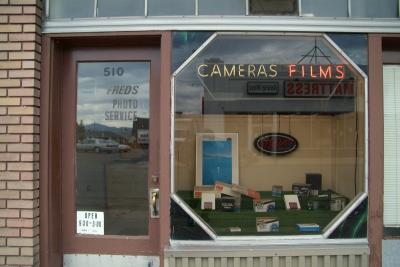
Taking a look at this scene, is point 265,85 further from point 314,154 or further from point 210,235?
point 210,235

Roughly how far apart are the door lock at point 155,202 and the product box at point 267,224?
3.06 feet

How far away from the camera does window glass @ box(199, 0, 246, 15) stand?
3.81 m

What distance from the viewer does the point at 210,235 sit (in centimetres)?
383

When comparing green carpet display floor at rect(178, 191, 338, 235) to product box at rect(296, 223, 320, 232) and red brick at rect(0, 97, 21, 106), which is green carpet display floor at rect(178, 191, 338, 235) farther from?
red brick at rect(0, 97, 21, 106)

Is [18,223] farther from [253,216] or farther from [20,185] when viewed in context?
[253,216]

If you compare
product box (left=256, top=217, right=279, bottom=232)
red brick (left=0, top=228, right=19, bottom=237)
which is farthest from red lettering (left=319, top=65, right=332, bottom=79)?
red brick (left=0, top=228, right=19, bottom=237)

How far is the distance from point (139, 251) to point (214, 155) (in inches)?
45.7

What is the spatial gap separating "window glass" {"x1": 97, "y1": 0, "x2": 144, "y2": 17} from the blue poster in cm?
138

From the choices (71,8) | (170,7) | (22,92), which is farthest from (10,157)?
(170,7)

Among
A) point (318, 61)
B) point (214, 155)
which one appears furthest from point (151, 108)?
point (318, 61)

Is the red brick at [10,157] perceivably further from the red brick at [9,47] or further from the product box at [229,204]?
the product box at [229,204]

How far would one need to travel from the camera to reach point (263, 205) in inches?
167

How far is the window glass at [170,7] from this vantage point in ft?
12.5

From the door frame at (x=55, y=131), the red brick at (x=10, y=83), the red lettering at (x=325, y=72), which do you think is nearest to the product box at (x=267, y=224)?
the door frame at (x=55, y=131)
